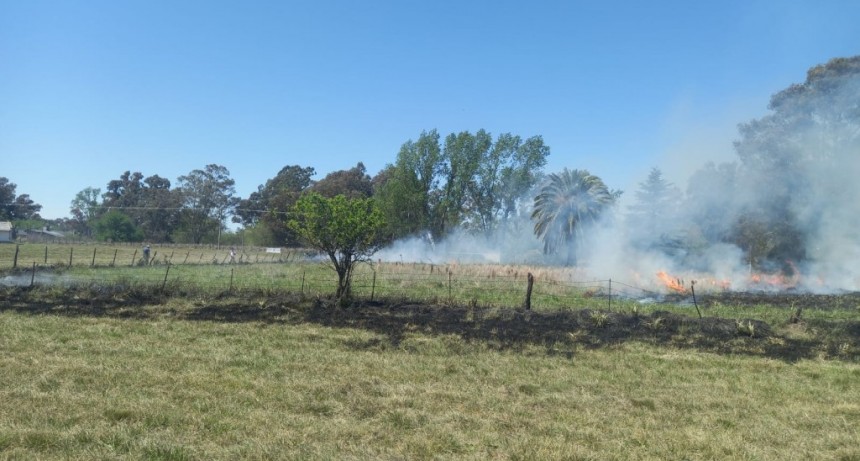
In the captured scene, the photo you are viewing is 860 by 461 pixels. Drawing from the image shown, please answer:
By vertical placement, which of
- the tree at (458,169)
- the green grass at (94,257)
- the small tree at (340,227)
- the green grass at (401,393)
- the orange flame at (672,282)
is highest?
the tree at (458,169)

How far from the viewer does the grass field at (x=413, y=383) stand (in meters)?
6.11

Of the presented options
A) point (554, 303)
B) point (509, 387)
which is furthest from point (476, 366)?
point (554, 303)

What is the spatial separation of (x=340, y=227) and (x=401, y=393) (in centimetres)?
932

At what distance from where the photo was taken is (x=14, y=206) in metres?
110

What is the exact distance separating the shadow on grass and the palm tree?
→ 3085 centimetres

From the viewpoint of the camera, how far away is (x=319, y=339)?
1223 centimetres

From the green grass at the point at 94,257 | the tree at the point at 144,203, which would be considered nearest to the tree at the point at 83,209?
the tree at the point at 144,203

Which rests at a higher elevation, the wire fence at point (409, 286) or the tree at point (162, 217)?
the tree at point (162, 217)

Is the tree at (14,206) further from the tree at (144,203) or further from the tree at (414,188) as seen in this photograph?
the tree at (414,188)

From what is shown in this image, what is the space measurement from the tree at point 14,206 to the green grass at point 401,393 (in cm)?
11529

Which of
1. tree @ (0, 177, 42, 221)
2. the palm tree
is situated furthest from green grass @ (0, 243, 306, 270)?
tree @ (0, 177, 42, 221)

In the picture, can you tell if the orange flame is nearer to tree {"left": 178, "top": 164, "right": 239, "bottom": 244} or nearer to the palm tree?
the palm tree

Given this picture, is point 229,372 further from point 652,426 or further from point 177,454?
point 652,426

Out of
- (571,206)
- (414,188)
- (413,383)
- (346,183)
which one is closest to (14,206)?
(346,183)
